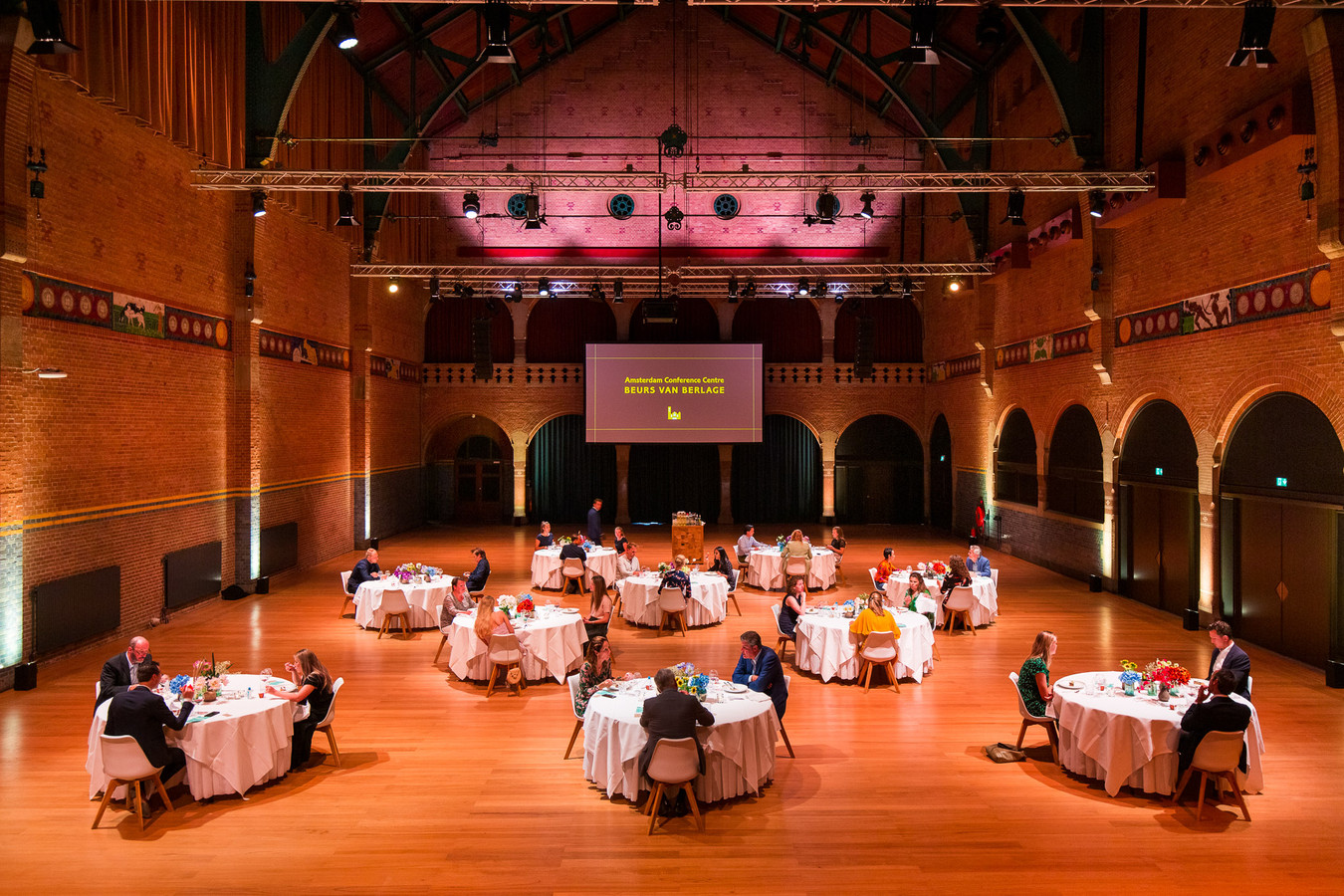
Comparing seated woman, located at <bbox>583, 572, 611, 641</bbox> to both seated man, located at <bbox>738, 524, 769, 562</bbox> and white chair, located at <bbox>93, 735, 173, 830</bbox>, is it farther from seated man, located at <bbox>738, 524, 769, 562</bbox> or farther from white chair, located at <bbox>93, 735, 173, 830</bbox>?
seated man, located at <bbox>738, 524, 769, 562</bbox>

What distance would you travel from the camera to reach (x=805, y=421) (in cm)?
2391

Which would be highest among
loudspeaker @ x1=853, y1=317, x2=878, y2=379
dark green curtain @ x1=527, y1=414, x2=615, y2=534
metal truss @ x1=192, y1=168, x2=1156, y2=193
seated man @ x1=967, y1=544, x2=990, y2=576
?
metal truss @ x1=192, y1=168, x2=1156, y2=193

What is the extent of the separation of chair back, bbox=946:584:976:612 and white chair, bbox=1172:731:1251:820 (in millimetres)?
5324

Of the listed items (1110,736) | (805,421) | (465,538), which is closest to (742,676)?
(1110,736)

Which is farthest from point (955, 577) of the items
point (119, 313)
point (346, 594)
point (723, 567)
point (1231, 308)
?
Answer: point (119, 313)

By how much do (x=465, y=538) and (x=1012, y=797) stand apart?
1614cm

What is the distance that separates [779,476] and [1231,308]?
14633 mm

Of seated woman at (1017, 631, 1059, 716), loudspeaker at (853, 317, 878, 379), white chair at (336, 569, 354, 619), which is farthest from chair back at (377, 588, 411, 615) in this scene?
loudspeaker at (853, 317, 878, 379)

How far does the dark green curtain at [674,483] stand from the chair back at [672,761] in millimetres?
18787

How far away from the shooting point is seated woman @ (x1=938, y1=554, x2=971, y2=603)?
11406 mm

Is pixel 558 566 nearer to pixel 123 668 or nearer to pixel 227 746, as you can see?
pixel 123 668

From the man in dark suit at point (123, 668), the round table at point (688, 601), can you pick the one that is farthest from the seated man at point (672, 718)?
the round table at point (688, 601)

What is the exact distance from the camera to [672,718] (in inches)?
229

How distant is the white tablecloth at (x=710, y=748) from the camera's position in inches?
→ 241
